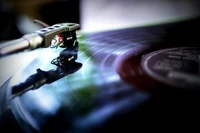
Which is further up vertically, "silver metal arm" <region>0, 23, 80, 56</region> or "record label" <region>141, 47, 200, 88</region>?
"silver metal arm" <region>0, 23, 80, 56</region>

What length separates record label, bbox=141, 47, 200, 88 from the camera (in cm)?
51

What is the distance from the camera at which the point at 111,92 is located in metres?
0.47

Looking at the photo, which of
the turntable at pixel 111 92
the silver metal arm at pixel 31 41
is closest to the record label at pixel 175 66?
the turntable at pixel 111 92

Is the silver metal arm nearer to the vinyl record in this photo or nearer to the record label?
the vinyl record

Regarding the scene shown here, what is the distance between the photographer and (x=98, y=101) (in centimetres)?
43

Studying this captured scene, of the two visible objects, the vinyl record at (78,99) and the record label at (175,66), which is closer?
the vinyl record at (78,99)

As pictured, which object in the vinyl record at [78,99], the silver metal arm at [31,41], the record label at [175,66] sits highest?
the silver metal arm at [31,41]

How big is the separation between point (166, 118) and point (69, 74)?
0.26 meters

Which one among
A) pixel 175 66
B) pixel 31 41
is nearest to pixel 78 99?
pixel 31 41

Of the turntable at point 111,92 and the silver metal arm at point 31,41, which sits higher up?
the silver metal arm at point 31,41

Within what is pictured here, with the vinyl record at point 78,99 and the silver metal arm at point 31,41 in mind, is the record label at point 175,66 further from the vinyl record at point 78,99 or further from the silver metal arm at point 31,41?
the silver metal arm at point 31,41

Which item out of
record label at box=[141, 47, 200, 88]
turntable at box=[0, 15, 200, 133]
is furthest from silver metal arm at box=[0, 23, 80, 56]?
record label at box=[141, 47, 200, 88]

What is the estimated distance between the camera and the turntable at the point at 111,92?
371 millimetres

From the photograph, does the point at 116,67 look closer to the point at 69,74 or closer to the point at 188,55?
the point at 69,74
